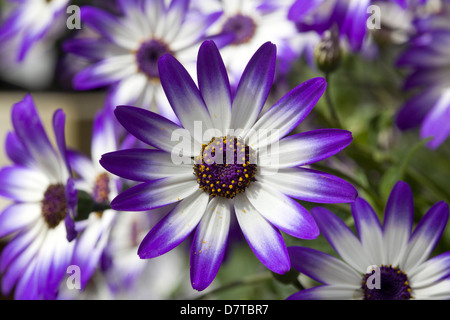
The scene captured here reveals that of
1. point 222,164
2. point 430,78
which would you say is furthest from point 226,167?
point 430,78

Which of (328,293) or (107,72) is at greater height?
(107,72)

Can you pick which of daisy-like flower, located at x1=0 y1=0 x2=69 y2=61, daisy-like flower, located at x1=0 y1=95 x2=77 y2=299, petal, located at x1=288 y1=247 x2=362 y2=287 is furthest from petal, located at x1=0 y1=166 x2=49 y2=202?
petal, located at x1=288 y1=247 x2=362 y2=287

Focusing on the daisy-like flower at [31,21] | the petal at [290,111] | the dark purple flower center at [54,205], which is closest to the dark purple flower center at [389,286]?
the petal at [290,111]

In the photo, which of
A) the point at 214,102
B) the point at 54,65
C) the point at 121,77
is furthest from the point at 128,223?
the point at 54,65

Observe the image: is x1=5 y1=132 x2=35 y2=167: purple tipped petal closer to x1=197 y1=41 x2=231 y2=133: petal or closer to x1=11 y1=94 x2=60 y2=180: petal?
x1=11 y1=94 x2=60 y2=180: petal

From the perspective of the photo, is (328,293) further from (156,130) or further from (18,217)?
(18,217)

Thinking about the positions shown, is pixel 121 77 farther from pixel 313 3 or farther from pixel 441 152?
pixel 441 152
